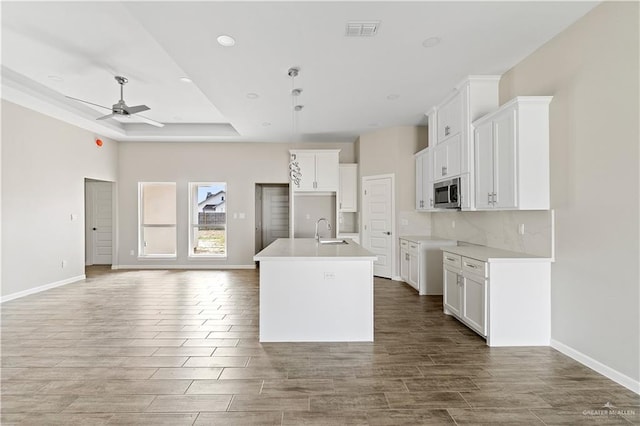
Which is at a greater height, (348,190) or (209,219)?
(348,190)

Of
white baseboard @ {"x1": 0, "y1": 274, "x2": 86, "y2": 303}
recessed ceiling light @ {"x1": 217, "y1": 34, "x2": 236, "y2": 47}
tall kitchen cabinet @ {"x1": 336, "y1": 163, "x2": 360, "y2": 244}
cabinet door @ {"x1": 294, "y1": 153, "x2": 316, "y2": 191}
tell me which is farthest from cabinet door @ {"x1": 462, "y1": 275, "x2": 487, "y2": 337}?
white baseboard @ {"x1": 0, "y1": 274, "x2": 86, "y2": 303}

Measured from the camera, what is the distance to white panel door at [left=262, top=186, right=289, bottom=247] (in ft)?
26.7

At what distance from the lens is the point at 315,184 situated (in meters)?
6.62

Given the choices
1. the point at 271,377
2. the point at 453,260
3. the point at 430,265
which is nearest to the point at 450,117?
the point at 453,260

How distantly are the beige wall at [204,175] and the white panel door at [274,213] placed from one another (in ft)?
2.66

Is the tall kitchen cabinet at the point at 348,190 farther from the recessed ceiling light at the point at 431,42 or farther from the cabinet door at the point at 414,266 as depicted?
the recessed ceiling light at the point at 431,42

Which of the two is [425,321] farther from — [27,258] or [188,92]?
[27,258]

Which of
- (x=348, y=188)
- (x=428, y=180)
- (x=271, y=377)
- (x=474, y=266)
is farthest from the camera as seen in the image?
(x=348, y=188)

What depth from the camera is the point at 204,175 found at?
24.1 feet

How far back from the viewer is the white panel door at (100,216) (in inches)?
302

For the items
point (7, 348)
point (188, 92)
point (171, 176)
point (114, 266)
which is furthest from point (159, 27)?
point (114, 266)

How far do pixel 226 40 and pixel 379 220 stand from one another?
420cm

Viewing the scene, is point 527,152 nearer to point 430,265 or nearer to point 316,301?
point 430,265

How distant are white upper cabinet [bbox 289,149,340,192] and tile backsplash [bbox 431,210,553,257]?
2.47 m
